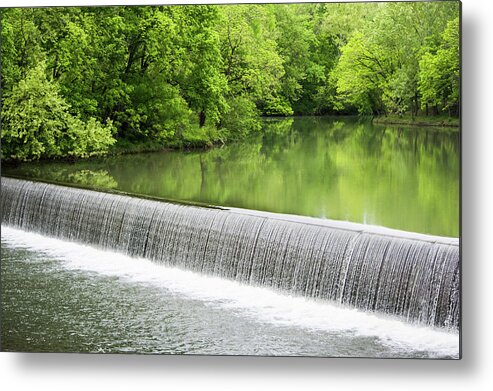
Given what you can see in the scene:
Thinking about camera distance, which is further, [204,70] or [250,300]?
[204,70]

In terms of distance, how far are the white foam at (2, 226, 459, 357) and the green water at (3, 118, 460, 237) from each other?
552mm

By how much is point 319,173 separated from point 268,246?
24.7 inches

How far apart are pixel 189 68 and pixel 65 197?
5.45 feet

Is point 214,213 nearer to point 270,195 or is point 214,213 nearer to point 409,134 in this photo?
point 270,195

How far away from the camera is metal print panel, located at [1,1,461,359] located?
17.8 feet

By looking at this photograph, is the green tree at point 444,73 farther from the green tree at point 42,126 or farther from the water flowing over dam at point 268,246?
the green tree at point 42,126

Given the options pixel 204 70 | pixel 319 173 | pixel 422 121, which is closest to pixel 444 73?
pixel 422 121

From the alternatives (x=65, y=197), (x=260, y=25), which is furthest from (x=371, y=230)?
(x=65, y=197)

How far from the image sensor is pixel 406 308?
17.9 feet

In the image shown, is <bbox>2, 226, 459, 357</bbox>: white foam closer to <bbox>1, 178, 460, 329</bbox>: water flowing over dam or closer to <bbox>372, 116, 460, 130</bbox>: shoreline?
<bbox>1, 178, 460, 329</bbox>: water flowing over dam

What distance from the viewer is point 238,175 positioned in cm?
626

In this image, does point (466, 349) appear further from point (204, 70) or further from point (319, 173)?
point (204, 70)

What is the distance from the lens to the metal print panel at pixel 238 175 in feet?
17.8

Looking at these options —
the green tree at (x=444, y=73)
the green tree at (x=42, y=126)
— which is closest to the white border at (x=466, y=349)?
the green tree at (x=444, y=73)
